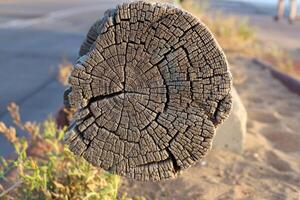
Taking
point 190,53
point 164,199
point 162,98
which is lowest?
point 164,199

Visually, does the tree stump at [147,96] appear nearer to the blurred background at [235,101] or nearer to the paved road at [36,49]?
the blurred background at [235,101]

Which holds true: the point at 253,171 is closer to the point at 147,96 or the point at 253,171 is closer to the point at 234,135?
the point at 234,135

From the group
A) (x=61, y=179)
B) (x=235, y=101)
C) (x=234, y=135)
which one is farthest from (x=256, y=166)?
(x=61, y=179)

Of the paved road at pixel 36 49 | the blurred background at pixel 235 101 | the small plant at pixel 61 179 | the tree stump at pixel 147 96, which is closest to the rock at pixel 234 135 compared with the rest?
the blurred background at pixel 235 101

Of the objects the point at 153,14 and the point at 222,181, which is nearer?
the point at 153,14

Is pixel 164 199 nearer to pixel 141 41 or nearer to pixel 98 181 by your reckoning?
pixel 98 181

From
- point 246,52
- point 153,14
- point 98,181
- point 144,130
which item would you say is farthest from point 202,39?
point 246,52

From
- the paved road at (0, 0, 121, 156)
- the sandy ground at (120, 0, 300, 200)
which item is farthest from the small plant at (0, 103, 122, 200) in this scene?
the paved road at (0, 0, 121, 156)
